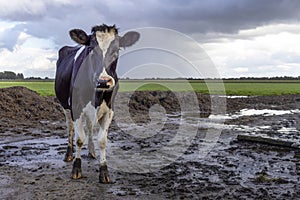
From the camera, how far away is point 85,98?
6.65 m

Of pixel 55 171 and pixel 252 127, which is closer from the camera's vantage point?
pixel 55 171

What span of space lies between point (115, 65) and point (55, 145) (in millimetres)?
4775

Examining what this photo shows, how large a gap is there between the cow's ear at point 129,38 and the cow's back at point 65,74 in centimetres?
141

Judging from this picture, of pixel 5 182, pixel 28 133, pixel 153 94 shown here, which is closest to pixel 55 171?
pixel 5 182

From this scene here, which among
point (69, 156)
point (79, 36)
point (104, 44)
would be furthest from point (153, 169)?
point (79, 36)

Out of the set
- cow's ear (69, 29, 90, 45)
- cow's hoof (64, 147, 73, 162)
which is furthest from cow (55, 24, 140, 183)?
cow's hoof (64, 147, 73, 162)

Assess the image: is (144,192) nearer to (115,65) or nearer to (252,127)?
(115,65)

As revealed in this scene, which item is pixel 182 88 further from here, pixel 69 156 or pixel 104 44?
pixel 104 44

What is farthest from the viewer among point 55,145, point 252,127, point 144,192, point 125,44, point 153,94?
point 153,94

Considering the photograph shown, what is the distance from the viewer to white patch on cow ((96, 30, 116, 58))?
20.1 feet

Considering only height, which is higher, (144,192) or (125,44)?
(125,44)

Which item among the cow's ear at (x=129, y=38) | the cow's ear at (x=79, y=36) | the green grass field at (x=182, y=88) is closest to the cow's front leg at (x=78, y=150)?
the cow's ear at (x=79, y=36)

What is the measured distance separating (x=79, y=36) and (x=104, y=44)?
0.66 m

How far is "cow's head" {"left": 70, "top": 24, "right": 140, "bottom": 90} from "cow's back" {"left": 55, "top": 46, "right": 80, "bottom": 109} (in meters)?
1.20
